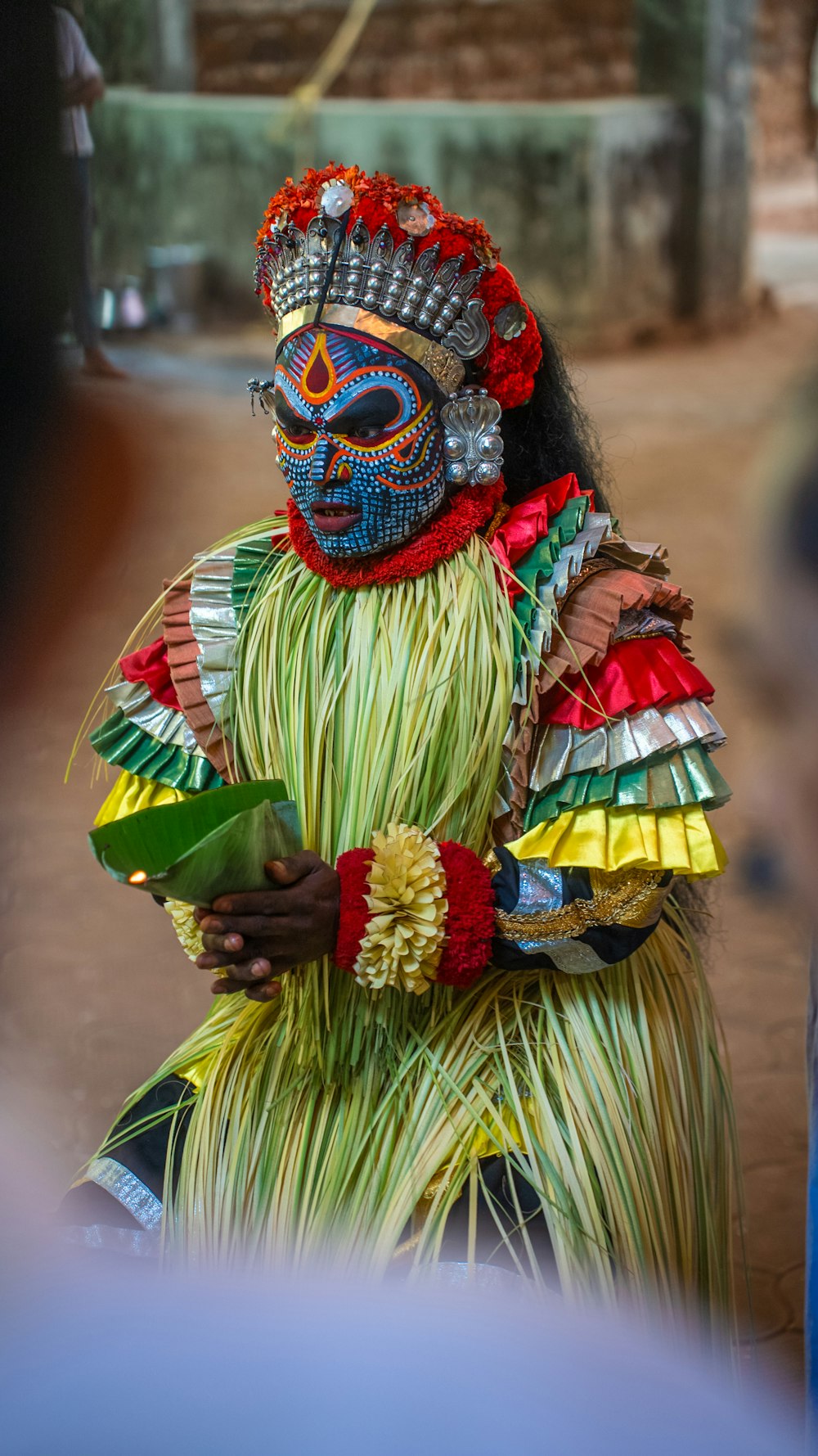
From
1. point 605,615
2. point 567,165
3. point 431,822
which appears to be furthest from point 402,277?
point 567,165

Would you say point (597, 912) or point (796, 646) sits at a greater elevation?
point (796, 646)

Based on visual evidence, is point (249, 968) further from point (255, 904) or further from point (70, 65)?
point (70, 65)

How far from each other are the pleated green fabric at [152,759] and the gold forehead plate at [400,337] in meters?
0.64

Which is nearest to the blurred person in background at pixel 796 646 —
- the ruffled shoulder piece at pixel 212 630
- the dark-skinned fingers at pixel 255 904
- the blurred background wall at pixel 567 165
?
the dark-skinned fingers at pixel 255 904

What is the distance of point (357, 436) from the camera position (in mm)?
1955

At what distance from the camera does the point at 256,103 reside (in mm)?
9875

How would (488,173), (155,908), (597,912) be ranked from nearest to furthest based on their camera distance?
(597,912) < (155,908) < (488,173)

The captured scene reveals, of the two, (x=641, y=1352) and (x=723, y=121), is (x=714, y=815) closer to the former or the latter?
(x=641, y=1352)

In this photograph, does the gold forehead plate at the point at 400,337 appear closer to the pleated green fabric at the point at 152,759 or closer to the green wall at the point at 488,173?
the pleated green fabric at the point at 152,759

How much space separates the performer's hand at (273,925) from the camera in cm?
180

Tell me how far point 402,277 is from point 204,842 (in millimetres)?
834

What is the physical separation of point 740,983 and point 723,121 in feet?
26.9

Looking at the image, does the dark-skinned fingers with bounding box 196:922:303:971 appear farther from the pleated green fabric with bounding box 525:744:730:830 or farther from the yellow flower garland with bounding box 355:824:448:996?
the pleated green fabric with bounding box 525:744:730:830

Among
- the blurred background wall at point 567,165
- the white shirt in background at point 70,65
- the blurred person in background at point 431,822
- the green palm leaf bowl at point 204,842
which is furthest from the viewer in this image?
the blurred background wall at point 567,165
